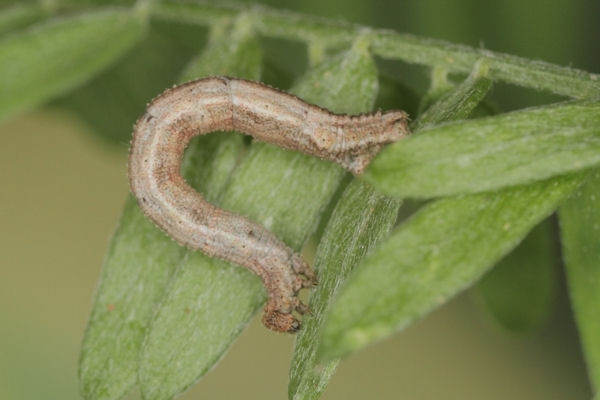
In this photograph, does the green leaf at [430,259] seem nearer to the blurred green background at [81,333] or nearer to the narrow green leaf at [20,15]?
the narrow green leaf at [20,15]

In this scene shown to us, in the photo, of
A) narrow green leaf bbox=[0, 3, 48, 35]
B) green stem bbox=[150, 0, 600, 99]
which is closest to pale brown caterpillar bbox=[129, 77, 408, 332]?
green stem bbox=[150, 0, 600, 99]

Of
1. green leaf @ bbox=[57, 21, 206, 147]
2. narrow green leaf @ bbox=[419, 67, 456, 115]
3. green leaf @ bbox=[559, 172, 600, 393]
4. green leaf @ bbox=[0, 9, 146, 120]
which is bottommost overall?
green leaf @ bbox=[57, 21, 206, 147]

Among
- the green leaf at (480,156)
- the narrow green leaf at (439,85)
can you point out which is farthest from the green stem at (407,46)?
the green leaf at (480,156)

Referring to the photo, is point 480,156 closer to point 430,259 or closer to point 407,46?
point 430,259

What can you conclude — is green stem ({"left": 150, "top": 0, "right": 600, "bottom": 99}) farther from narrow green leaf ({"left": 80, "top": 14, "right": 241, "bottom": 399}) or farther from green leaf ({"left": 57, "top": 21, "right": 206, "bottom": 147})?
green leaf ({"left": 57, "top": 21, "right": 206, "bottom": 147})

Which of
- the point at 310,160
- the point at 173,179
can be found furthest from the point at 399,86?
the point at 173,179

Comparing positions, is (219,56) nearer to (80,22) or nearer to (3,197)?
(80,22)

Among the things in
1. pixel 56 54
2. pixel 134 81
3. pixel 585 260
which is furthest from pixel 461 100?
pixel 134 81
